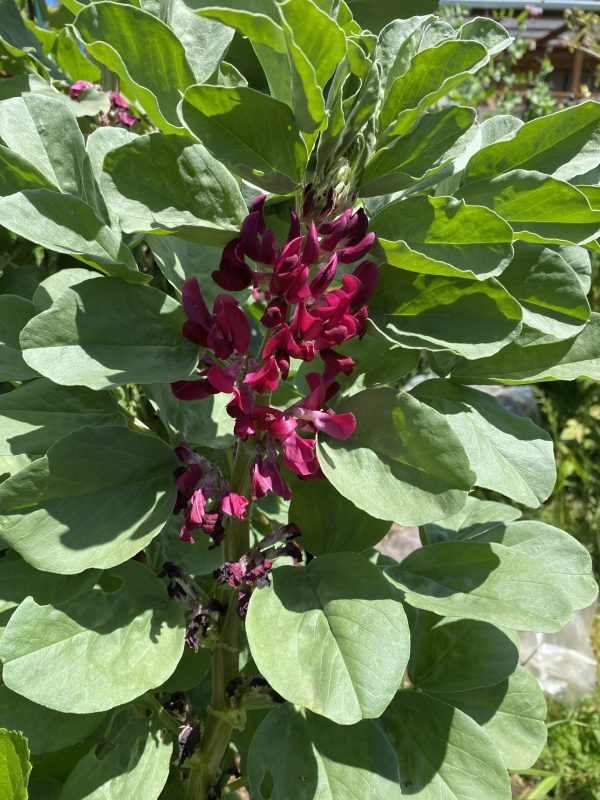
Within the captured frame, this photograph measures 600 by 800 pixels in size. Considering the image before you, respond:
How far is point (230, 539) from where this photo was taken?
3.00ft

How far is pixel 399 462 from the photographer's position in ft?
2.52

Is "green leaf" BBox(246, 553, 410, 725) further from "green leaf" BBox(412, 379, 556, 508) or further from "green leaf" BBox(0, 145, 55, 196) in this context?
"green leaf" BBox(0, 145, 55, 196)

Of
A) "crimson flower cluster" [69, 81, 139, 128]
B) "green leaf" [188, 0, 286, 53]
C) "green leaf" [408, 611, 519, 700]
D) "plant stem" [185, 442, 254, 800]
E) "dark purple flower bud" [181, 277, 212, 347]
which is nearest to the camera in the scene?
"green leaf" [188, 0, 286, 53]

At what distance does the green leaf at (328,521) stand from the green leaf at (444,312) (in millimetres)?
267

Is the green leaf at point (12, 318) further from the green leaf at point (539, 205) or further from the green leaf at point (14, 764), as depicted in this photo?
the green leaf at point (539, 205)

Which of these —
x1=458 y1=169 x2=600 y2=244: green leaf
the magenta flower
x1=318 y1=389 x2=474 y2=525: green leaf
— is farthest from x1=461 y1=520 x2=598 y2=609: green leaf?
the magenta flower

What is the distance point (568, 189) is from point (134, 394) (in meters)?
0.76

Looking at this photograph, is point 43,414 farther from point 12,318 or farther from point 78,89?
point 78,89

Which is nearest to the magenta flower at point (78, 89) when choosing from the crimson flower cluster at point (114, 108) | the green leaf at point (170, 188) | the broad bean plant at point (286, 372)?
the crimson flower cluster at point (114, 108)

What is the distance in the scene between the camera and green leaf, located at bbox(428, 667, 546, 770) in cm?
109

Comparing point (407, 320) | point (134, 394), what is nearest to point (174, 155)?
point (407, 320)

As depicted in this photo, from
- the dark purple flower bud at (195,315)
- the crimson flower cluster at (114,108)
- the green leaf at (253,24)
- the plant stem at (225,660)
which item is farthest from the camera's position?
the crimson flower cluster at (114,108)

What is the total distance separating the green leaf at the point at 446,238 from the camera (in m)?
0.69

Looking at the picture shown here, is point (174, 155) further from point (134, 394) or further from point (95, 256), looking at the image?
point (134, 394)
